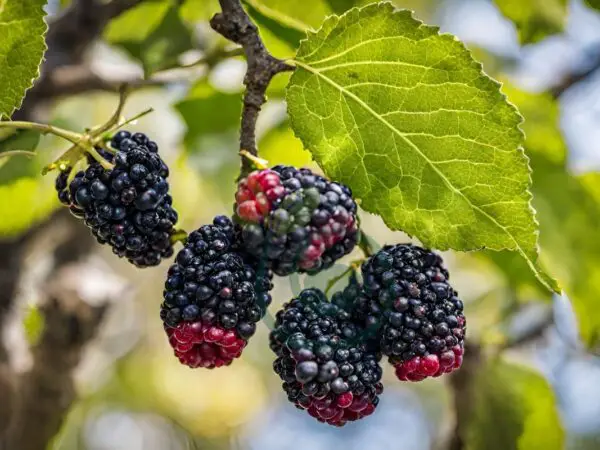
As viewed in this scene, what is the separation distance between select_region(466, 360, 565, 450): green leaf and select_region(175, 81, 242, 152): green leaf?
60cm

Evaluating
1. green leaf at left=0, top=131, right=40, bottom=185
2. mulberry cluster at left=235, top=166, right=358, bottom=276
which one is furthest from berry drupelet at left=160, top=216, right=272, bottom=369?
green leaf at left=0, top=131, right=40, bottom=185

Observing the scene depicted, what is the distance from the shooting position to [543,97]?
1.28 metres

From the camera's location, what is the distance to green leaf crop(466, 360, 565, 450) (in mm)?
1300

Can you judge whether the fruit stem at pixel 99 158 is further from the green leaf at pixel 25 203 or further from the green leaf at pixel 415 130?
the green leaf at pixel 25 203

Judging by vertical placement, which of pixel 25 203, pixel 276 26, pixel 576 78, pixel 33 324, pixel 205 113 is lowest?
pixel 33 324

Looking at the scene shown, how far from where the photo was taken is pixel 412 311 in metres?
0.72

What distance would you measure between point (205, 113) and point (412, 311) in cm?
69

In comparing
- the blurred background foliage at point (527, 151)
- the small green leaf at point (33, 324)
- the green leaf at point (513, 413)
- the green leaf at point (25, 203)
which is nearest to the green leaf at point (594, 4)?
the blurred background foliage at point (527, 151)

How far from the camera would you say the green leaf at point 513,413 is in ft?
4.26

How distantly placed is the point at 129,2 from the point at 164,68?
0.47 feet

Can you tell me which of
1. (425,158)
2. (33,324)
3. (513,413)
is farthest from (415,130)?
(33,324)

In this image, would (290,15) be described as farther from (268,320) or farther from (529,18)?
(268,320)

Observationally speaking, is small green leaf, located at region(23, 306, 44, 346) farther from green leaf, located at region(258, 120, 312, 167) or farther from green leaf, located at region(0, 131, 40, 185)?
green leaf, located at region(258, 120, 312, 167)

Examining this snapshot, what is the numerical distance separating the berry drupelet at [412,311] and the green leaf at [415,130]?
0.15 ft
